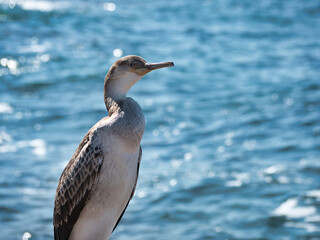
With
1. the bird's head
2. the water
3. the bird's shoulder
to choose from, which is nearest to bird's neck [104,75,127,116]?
the bird's head

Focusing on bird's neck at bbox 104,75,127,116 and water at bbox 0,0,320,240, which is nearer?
bird's neck at bbox 104,75,127,116

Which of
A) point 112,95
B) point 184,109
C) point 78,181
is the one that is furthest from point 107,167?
point 184,109

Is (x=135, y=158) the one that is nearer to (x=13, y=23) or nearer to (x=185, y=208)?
(x=185, y=208)

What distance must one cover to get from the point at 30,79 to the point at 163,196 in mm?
5807

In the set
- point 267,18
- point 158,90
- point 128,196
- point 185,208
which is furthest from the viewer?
point 267,18

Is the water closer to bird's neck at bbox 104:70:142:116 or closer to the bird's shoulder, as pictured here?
the bird's shoulder

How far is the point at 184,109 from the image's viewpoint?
1280 cm

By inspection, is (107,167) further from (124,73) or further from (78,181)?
(124,73)

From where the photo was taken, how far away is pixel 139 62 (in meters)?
4.93

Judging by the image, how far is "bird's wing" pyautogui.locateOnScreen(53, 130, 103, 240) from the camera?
485 cm

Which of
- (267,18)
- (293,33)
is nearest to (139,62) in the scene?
(293,33)

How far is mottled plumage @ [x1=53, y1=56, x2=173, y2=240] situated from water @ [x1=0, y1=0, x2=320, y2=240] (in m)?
3.78

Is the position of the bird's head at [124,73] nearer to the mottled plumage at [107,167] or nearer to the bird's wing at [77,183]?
the mottled plumage at [107,167]

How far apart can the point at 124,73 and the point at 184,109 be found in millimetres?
7939
